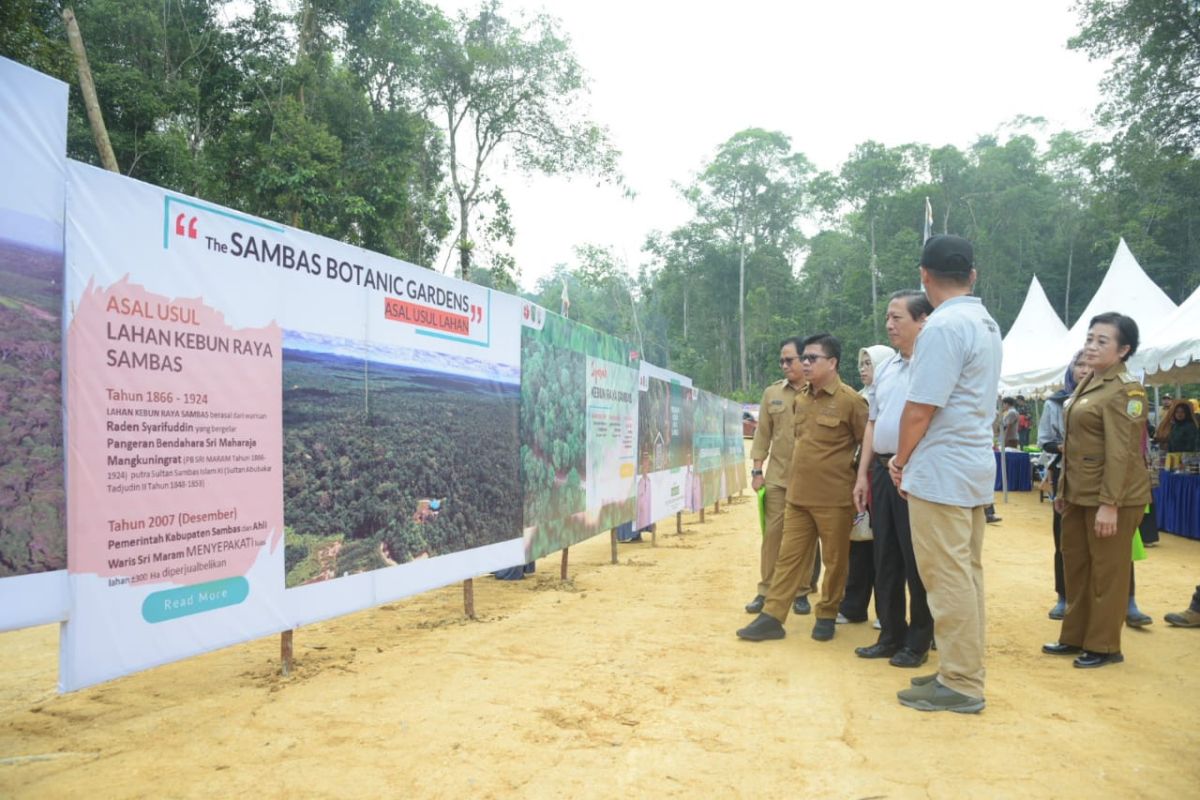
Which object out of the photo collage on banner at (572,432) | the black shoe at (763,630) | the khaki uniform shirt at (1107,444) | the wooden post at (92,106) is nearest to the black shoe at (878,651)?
the black shoe at (763,630)

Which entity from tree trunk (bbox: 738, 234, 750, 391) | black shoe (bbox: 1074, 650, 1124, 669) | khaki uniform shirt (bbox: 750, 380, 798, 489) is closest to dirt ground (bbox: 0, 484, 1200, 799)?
black shoe (bbox: 1074, 650, 1124, 669)

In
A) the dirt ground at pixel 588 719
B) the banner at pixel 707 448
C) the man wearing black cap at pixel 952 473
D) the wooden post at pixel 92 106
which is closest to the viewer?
the dirt ground at pixel 588 719

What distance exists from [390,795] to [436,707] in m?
0.84

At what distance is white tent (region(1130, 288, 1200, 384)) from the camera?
8.74 metres

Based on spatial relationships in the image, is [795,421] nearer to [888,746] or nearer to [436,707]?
[888,746]

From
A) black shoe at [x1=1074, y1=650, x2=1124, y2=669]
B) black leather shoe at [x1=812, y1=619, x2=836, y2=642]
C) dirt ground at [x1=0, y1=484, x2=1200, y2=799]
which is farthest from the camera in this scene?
black leather shoe at [x1=812, y1=619, x2=836, y2=642]

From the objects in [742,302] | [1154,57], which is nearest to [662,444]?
[1154,57]

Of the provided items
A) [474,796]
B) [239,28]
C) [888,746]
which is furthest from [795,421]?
[239,28]

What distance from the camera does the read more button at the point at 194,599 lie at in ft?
9.08

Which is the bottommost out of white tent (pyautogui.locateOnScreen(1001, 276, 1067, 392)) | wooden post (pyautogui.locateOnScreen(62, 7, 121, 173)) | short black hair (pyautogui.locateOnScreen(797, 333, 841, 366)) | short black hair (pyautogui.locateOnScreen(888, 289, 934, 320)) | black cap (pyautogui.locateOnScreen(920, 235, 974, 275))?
short black hair (pyautogui.locateOnScreen(797, 333, 841, 366))

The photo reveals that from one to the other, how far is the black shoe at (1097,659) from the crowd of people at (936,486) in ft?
0.03

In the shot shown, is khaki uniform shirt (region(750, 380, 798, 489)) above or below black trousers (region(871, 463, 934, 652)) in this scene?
above

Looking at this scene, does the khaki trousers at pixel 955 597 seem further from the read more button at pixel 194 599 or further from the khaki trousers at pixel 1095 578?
the read more button at pixel 194 599

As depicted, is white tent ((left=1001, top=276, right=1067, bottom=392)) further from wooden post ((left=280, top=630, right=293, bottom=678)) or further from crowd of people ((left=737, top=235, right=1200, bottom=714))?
wooden post ((left=280, top=630, right=293, bottom=678))
